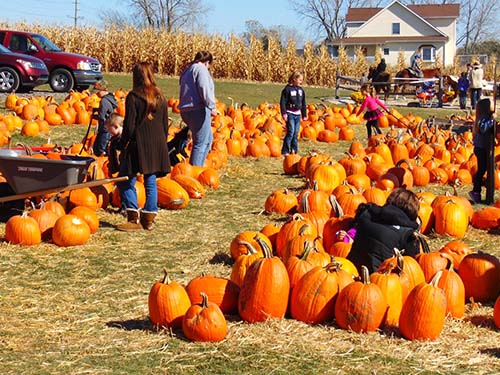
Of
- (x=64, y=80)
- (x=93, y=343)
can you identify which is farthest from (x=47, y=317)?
(x=64, y=80)

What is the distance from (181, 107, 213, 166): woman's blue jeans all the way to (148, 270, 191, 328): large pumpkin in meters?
5.90

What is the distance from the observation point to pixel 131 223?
848 cm

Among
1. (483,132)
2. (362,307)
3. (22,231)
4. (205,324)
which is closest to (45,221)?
(22,231)

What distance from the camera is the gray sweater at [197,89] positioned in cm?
1080

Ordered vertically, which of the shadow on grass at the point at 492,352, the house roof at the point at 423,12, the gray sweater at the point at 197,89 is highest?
the house roof at the point at 423,12

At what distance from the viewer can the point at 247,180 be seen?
11828 millimetres

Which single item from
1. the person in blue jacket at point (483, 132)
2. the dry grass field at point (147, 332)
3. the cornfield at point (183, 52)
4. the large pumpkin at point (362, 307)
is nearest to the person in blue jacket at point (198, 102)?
the dry grass field at point (147, 332)

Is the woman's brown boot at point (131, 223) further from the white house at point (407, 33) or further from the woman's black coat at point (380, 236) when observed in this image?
the white house at point (407, 33)

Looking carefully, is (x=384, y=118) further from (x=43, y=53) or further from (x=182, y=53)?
(x=182, y=53)

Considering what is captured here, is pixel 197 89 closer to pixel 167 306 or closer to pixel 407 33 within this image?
pixel 167 306

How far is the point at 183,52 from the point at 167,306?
120 feet

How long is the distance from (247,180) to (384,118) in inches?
328

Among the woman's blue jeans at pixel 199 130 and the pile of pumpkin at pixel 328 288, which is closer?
the pile of pumpkin at pixel 328 288

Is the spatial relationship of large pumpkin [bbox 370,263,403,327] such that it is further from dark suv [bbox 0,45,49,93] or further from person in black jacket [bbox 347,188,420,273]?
dark suv [bbox 0,45,49,93]
